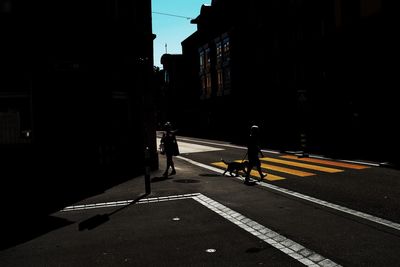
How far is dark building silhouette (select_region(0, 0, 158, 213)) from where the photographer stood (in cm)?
1203

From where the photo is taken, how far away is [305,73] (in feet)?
94.3

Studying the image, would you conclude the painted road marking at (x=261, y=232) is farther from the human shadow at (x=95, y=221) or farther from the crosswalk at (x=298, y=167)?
the crosswalk at (x=298, y=167)

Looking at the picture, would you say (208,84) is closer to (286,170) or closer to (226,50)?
(226,50)

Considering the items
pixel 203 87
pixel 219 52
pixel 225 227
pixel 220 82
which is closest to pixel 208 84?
pixel 203 87

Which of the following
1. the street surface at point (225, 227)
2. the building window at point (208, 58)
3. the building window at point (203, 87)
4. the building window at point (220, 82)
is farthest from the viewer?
the building window at point (203, 87)

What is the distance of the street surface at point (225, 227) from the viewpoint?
17.8 ft

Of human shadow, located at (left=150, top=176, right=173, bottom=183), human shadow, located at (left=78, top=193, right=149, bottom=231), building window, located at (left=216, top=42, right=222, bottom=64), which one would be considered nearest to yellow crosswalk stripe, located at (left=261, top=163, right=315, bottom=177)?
human shadow, located at (left=150, top=176, right=173, bottom=183)

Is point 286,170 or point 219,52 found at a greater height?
point 219,52

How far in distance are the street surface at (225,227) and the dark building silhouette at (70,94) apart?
104 inches

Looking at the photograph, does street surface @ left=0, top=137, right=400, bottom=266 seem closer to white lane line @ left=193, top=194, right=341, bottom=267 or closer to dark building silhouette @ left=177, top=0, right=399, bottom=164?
white lane line @ left=193, top=194, right=341, bottom=267

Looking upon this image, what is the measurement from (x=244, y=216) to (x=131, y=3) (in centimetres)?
1083

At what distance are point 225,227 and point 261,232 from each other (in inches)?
27.2

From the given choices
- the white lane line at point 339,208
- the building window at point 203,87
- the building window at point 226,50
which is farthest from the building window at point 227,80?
the white lane line at point 339,208

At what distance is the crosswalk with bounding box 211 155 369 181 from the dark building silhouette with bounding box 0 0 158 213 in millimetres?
4642
